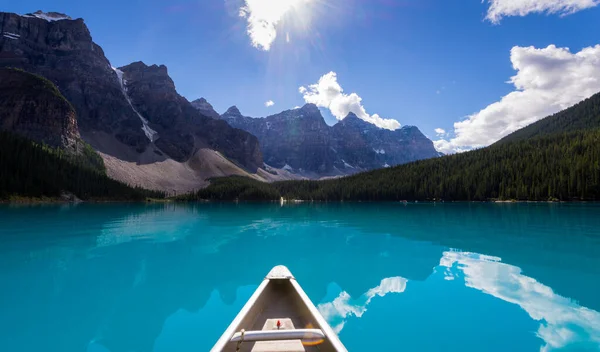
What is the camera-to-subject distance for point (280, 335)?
6824 millimetres

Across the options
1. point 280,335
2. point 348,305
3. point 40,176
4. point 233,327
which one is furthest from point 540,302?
point 40,176

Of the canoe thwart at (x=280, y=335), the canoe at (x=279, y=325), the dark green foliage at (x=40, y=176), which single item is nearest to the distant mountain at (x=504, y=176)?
the dark green foliage at (x=40, y=176)

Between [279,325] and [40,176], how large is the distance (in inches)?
6266

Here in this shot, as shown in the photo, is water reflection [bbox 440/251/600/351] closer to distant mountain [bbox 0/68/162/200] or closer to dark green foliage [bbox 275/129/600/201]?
dark green foliage [bbox 275/129/600/201]

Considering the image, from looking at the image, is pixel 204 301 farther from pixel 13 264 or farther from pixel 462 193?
pixel 462 193

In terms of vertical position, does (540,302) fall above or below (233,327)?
below

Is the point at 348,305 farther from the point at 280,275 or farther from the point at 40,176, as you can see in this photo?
the point at 40,176

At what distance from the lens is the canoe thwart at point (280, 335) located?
6.64 m

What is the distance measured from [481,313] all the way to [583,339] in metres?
2.90

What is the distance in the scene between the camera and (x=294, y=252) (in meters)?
24.1

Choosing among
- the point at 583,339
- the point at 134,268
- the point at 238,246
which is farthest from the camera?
the point at 238,246

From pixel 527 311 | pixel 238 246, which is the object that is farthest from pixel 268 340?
pixel 238 246

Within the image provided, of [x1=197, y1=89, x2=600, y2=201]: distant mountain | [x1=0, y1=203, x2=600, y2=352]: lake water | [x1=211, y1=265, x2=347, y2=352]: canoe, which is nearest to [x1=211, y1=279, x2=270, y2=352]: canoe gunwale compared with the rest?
[x1=211, y1=265, x2=347, y2=352]: canoe

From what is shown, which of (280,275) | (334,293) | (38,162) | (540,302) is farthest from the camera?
(38,162)
